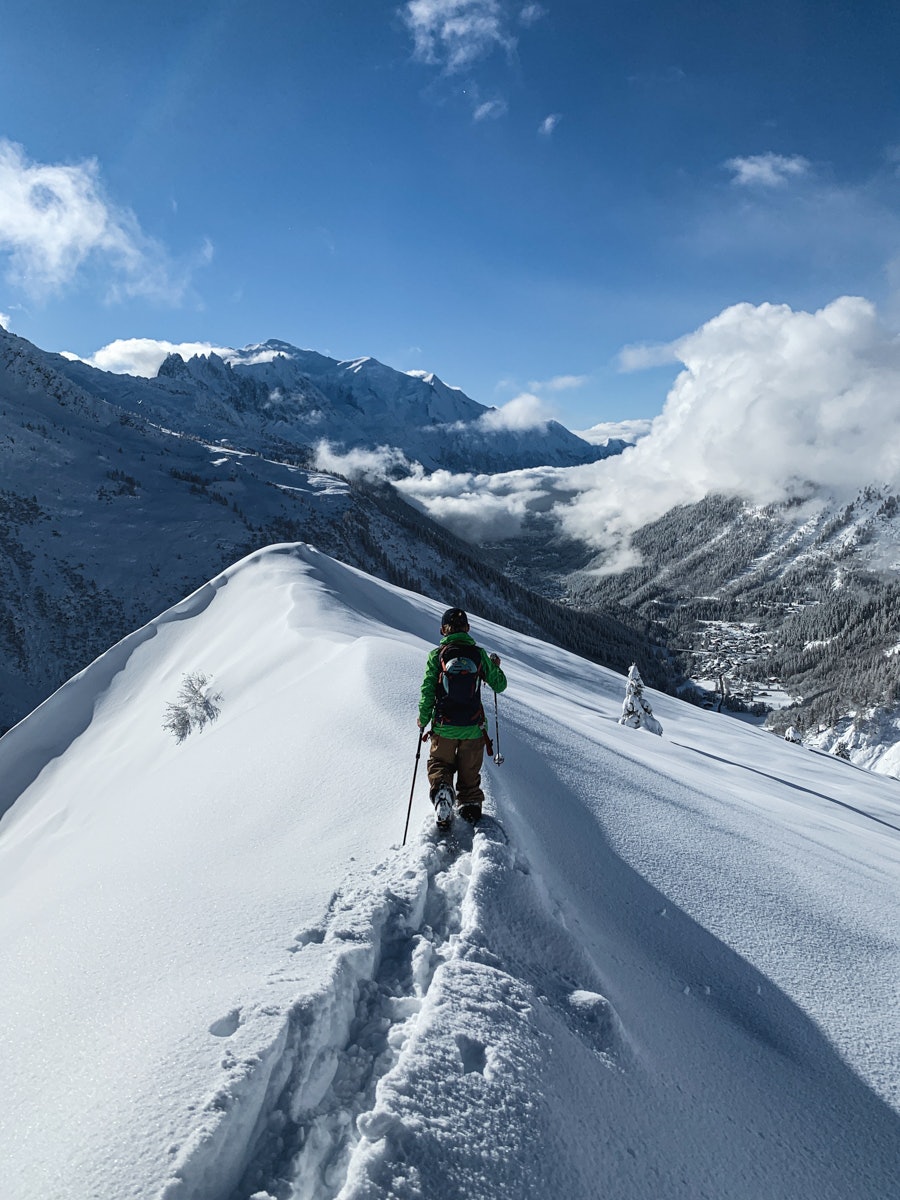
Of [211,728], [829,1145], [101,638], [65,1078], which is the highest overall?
[829,1145]

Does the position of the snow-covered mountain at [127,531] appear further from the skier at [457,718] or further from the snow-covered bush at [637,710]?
the skier at [457,718]

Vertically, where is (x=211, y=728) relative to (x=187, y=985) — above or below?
below

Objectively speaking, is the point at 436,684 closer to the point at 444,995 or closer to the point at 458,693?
the point at 458,693

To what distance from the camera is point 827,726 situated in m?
163

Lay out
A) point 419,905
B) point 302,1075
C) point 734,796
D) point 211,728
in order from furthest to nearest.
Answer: point 211,728, point 734,796, point 419,905, point 302,1075

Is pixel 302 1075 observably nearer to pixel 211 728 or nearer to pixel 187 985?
pixel 187 985

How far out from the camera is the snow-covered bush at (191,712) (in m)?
20.5

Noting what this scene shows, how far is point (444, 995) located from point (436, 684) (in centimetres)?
409

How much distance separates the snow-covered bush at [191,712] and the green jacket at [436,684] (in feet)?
48.3

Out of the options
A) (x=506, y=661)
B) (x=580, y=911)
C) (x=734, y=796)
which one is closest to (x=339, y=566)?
(x=506, y=661)

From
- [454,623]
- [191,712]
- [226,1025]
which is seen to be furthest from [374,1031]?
[191,712]

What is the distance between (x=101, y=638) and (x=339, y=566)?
4771cm

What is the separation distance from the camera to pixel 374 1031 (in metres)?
Answer: 4.62

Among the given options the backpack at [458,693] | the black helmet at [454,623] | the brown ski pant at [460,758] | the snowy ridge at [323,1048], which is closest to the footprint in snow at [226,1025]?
the snowy ridge at [323,1048]
